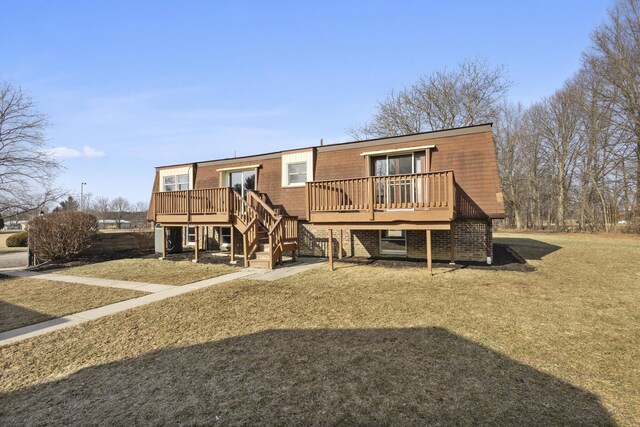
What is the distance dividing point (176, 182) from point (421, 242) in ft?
41.9

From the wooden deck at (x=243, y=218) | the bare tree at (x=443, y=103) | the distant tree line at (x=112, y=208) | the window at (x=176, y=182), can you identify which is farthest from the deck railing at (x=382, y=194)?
the distant tree line at (x=112, y=208)

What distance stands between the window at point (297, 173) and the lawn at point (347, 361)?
23.4 ft

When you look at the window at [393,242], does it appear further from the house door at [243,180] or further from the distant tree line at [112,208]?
the distant tree line at [112,208]

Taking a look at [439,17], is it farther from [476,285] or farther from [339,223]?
[476,285]

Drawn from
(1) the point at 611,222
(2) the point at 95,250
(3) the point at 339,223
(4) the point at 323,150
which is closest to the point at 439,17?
(4) the point at 323,150

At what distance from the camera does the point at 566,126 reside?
2958 cm

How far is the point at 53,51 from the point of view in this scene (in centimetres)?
1045

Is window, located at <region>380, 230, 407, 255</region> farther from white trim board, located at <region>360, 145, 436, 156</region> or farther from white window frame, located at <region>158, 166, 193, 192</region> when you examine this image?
white window frame, located at <region>158, 166, 193, 192</region>

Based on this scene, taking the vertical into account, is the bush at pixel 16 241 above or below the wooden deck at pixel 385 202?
below

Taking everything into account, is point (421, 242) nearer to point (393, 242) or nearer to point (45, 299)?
point (393, 242)

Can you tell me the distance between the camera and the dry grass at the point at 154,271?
951cm

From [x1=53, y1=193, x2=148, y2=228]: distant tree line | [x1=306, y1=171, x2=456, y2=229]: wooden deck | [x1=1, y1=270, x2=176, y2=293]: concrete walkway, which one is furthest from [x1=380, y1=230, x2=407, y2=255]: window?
[x1=53, y1=193, x2=148, y2=228]: distant tree line

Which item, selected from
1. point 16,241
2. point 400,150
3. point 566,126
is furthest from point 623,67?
point 16,241

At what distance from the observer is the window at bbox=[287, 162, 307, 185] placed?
13.4 metres
